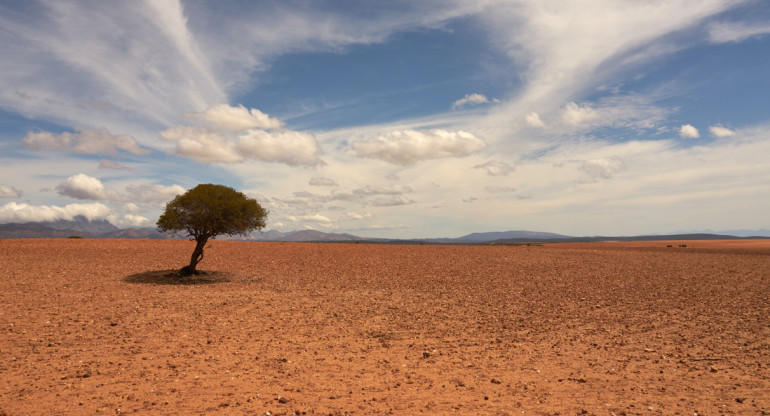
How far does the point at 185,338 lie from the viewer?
12281 mm

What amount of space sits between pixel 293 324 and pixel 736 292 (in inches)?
887

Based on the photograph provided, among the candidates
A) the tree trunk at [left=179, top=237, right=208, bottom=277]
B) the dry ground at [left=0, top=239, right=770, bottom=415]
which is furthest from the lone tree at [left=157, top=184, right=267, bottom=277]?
the dry ground at [left=0, top=239, right=770, bottom=415]

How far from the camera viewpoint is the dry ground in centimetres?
800

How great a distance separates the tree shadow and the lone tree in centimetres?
76

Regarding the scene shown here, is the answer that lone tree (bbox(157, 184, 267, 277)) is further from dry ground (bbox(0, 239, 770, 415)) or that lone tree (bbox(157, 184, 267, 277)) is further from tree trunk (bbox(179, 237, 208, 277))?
dry ground (bbox(0, 239, 770, 415))

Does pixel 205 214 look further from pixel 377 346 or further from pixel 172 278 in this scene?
pixel 377 346

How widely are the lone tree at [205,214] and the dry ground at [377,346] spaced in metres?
3.04

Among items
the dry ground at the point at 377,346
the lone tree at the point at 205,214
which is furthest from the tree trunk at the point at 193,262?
the dry ground at the point at 377,346

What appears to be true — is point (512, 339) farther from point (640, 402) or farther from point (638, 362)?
point (640, 402)

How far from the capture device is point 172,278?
80.9ft

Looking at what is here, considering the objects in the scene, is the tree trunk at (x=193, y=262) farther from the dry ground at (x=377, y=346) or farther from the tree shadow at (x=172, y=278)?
the dry ground at (x=377, y=346)

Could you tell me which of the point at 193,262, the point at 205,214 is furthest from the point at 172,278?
the point at 205,214

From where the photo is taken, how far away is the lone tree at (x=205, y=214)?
25234 mm

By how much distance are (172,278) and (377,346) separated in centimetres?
1795
